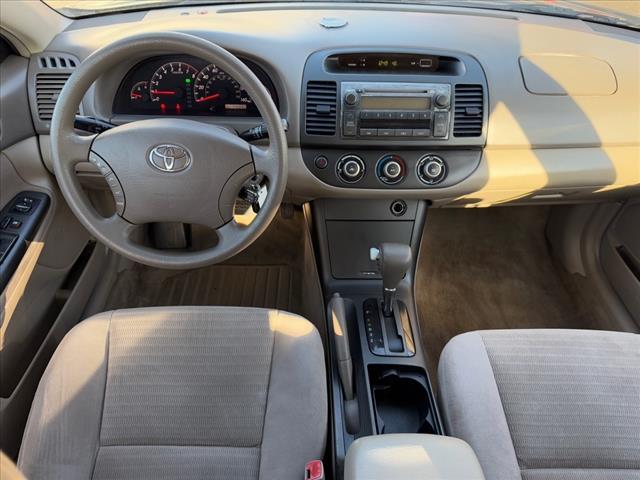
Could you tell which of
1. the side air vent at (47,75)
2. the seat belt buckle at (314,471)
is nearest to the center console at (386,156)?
the seat belt buckle at (314,471)

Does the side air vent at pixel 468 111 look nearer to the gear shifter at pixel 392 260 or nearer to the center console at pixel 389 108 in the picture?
the center console at pixel 389 108

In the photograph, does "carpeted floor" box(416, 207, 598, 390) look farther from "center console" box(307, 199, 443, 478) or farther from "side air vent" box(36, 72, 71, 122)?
"side air vent" box(36, 72, 71, 122)

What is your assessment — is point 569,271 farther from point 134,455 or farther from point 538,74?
point 134,455

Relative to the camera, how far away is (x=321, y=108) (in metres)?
1.44

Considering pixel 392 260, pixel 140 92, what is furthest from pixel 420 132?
pixel 140 92

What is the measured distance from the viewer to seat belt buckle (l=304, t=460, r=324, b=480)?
1.00 m

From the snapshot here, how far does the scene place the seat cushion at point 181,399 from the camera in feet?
3.51

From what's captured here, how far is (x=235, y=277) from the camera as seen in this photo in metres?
2.20

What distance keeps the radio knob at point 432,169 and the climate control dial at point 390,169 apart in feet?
0.16

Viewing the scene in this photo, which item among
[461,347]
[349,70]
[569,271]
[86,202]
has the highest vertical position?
[349,70]

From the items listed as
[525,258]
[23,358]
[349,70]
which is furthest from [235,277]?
[525,258]

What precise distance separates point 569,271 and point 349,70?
131 cm

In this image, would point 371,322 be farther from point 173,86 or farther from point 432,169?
point 173,86

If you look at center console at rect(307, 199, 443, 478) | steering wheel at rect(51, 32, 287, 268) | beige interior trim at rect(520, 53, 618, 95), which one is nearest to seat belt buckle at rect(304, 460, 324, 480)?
center console at rect(307, 199, 443, 478)
